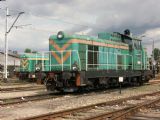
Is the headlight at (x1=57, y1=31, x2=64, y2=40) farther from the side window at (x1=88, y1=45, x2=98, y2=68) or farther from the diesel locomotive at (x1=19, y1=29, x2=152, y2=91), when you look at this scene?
the side window at (x1=88, y1=45, x2=98, y2=68)

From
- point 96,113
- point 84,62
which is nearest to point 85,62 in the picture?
point 84,62

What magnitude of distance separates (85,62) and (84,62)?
0.06 m

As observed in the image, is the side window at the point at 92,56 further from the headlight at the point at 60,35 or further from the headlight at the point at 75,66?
the headlight at the point at 60,35

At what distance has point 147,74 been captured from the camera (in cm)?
2534

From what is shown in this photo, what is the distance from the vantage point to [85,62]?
1850 centimetres

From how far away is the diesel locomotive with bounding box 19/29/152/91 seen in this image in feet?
58.0

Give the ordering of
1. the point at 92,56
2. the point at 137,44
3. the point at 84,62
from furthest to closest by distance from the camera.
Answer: the point at 137,44 → the point at 92,56 → the point at 84,62

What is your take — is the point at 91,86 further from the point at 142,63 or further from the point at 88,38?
the point at 142,63

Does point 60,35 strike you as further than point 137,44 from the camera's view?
No

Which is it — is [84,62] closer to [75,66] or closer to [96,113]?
[75,66]

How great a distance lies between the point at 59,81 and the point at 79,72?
4.27ft

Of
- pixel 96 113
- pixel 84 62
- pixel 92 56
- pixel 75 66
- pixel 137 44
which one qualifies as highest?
pixel 137 44

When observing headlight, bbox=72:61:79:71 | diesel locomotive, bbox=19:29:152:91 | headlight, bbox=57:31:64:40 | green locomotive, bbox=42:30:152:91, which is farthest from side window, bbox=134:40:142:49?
headlight, bbox=72:61:79:71

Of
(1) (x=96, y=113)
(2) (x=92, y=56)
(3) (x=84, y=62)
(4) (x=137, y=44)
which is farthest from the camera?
(4) (x=137, y=44)
